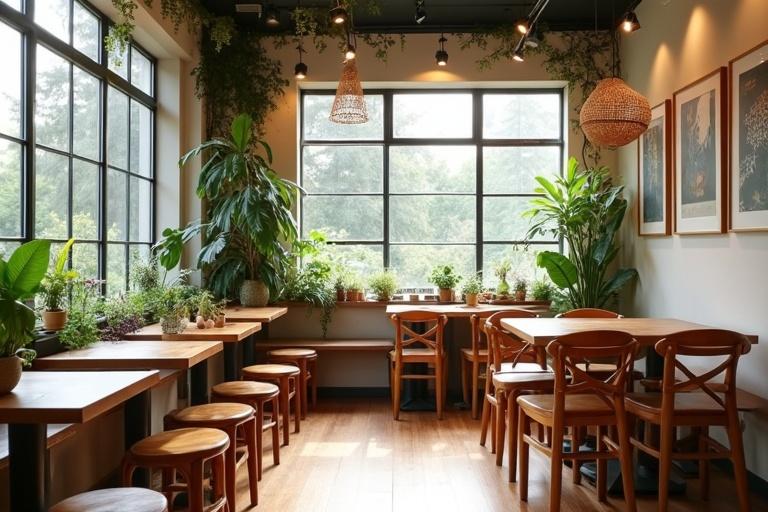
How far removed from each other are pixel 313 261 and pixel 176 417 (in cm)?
318

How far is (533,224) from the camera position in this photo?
6.50 metres

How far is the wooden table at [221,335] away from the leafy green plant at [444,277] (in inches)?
89.6

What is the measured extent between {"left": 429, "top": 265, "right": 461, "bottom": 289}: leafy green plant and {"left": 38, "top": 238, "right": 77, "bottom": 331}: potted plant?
3.59m

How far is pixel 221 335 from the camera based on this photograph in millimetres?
3781

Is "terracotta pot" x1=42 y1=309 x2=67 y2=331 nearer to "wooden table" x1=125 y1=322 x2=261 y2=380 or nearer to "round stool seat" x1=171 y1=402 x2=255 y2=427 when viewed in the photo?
"wooden table" x1=125 y1=322 x2=261 y2=380

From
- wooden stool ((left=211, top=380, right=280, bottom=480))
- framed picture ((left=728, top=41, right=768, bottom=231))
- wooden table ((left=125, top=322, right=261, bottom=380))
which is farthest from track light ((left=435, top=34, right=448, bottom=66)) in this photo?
wooden stool ((left=211, top=380, right=280, bottom=480))

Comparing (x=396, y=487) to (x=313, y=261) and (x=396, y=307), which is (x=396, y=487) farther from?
(x=313, y=261)

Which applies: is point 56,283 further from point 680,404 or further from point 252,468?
point 680,404

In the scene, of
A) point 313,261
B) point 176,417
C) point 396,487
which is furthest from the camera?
point 313,261

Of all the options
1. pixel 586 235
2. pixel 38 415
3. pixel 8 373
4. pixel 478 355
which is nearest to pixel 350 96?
pixel 478 355

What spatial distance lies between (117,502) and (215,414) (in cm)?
111

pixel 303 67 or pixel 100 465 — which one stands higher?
pixel 303 67

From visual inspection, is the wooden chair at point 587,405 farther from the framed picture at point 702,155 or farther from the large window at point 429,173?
the large window at point 429,173

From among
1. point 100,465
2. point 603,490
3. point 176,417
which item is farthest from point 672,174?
point 100,465
